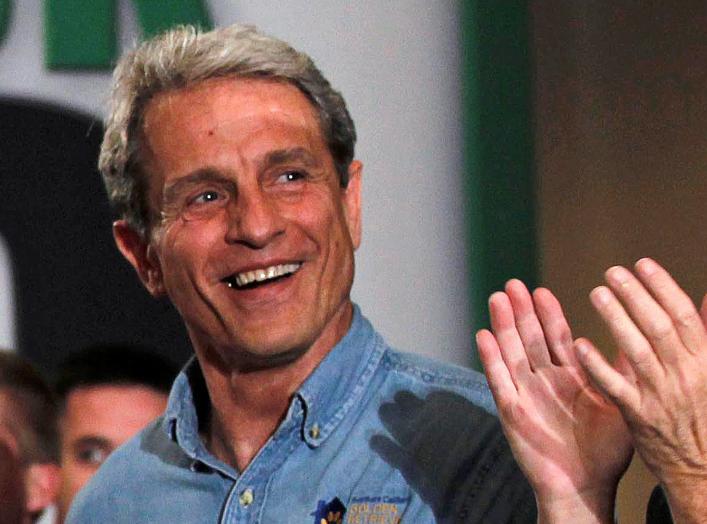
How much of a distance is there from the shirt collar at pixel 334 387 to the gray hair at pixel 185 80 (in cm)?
24

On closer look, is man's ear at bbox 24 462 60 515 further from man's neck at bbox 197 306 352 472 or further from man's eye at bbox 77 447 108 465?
man's neck at bbox 197 306 352 472

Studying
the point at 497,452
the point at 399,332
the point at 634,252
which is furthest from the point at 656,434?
the point at 399,332

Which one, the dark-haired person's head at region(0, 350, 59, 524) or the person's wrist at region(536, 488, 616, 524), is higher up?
the person's wrist at region(536, 488, 616, 524)

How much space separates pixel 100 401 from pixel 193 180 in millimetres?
1638

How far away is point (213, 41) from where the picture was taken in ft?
6.07

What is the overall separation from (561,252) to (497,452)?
1321 millimetres

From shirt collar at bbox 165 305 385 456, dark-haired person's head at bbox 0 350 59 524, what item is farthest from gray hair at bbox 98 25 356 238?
dark-haired person's head at bbox 0 350 59 524

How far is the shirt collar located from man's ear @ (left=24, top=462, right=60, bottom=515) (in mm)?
1403

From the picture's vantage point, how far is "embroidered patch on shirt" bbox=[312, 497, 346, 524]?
170 centimetres

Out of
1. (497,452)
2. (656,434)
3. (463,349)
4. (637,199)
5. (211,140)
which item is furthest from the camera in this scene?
(463,349)

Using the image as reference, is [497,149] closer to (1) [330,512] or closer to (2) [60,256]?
(2) [60,256]

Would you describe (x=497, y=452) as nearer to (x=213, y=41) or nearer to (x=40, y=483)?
(x=213, y=41)

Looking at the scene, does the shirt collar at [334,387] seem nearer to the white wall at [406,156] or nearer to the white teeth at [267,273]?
the white teeth at [267,273]

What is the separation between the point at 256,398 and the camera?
185 centimetres
